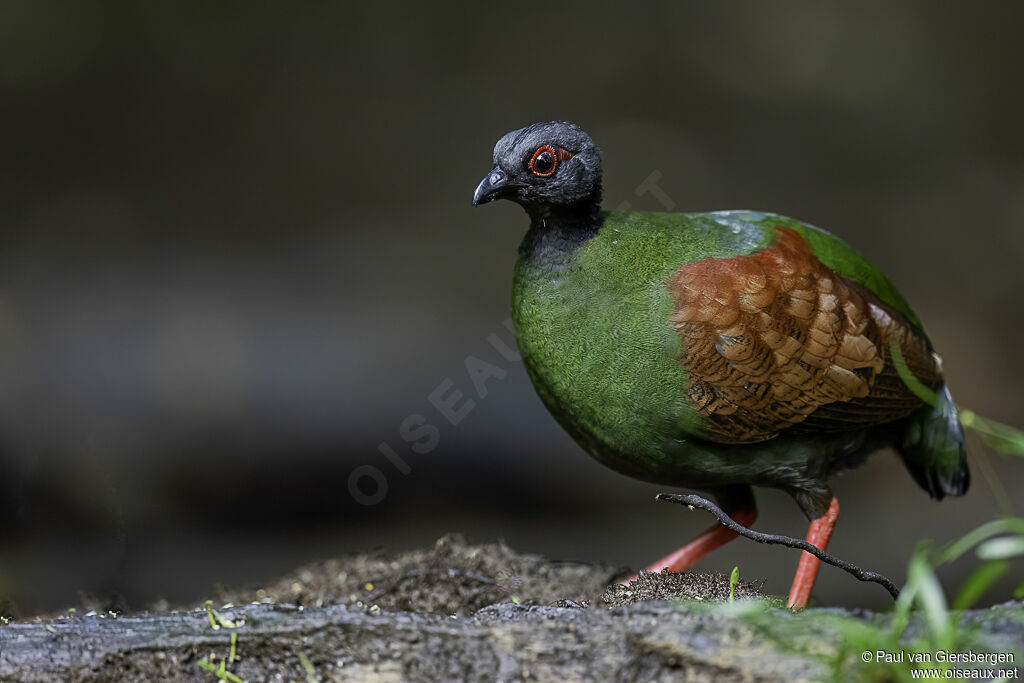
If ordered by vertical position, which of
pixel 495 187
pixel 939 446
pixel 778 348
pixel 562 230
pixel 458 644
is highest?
pixel 495 187

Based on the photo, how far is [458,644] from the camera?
2.36 metres

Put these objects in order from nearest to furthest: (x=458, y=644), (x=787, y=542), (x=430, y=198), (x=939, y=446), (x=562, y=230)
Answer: (x=458, y=644) → (x=787, y=542) → (x=562, y=230) → (x=939, y=446) → (x=430, y=198)

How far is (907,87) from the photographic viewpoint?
6.71 metres

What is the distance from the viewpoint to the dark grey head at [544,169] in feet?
11.3

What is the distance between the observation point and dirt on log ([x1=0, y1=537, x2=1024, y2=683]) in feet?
7.25

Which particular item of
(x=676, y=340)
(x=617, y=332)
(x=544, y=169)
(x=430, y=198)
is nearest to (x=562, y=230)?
(x=544, y=169)

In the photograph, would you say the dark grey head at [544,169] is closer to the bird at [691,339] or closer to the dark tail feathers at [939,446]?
the bird at [691,339]

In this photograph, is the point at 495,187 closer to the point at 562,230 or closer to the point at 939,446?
the point at 562,230

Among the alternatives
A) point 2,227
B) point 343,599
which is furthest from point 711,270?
point 2,227

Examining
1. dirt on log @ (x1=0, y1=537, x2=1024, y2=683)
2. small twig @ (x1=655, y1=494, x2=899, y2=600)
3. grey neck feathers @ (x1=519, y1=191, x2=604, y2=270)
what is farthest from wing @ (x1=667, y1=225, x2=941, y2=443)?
dirt on log @ (x1=0, y1=537, x2=1024, y2=683)

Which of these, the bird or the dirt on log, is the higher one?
the bird

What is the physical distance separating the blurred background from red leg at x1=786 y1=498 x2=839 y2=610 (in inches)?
76.4

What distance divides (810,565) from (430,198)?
3773 mm

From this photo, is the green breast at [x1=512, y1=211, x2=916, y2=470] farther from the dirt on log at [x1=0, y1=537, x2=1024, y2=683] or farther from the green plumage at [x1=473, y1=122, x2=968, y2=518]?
the dirt on log at [x1=0, y1=537, x2=1024, y2=683]
